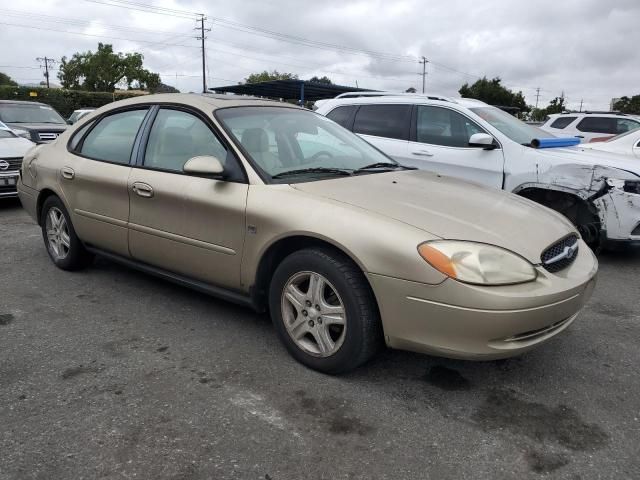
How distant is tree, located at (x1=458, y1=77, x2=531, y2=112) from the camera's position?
61250 millimetres

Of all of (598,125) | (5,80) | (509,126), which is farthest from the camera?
(5,80)

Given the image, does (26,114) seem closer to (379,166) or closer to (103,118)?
(103,118)

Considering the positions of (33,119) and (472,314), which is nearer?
(472,314)

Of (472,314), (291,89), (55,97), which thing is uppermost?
(55,97)

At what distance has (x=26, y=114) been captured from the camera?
12.1 metres

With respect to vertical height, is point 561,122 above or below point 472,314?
above

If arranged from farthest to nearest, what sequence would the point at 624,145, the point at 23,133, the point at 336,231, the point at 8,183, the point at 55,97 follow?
the point at 55,97
the point at 23,133
the point at 8,183
the point at 624,145
the point at 336,231

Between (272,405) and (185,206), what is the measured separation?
145cm

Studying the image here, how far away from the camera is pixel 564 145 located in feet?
19.8

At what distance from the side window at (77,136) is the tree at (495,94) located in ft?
198

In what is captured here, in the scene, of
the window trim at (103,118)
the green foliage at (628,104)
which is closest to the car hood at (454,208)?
the window trim at (103,118)

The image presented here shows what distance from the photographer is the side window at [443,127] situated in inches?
243

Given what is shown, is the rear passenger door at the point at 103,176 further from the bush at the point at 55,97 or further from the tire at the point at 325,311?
the bush at the point at 55,97

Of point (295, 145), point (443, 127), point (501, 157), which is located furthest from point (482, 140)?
point (295, 145)
